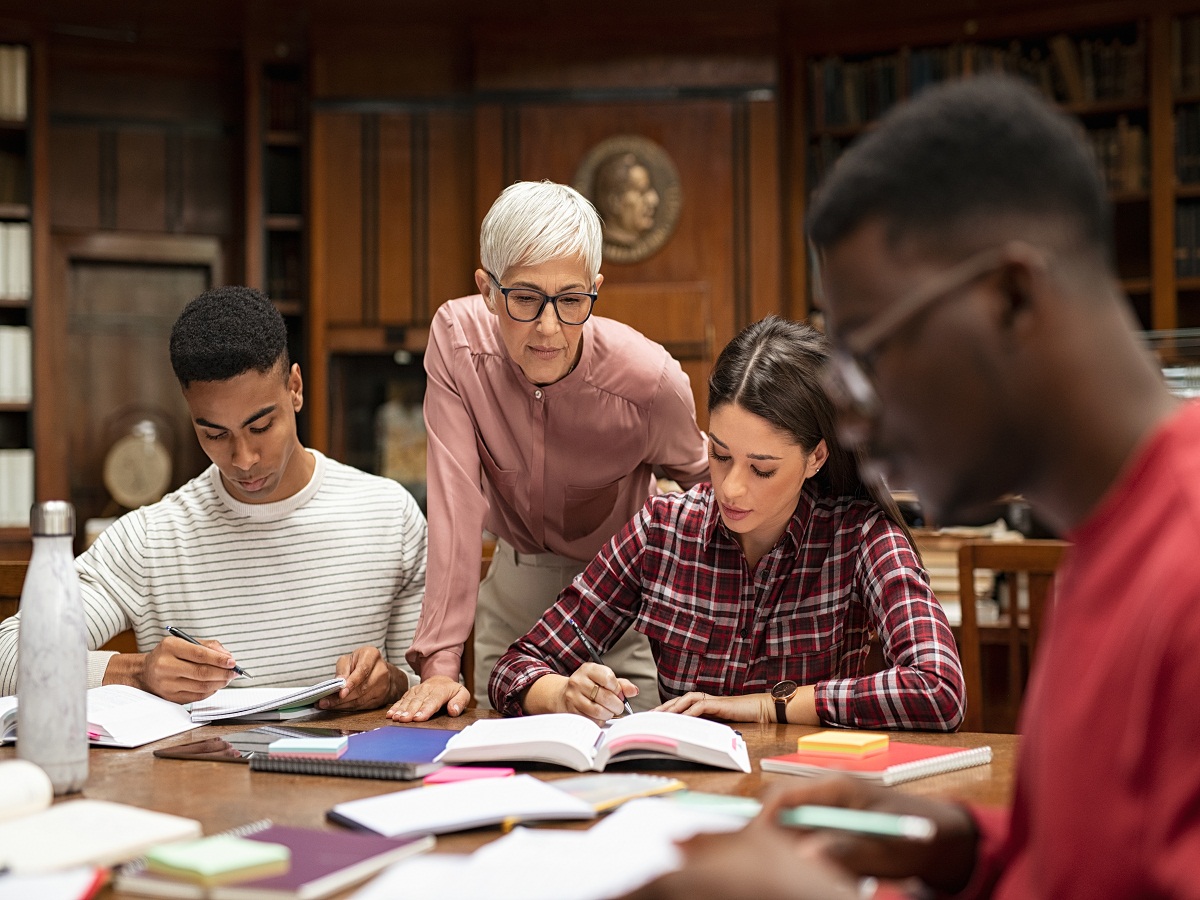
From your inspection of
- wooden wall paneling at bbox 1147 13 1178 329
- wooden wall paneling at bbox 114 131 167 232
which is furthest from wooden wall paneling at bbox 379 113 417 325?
wooden wall paneling at bbox 1147 13 1178 329

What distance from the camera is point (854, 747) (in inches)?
58.5

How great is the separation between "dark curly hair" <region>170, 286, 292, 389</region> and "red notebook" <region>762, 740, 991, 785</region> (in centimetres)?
118

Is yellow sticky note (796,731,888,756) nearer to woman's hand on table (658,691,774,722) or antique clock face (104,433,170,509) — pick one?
woman's hand on table (658,691,774,722)

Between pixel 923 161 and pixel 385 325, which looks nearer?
pixel 923 161

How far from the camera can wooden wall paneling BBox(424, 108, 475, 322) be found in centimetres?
616

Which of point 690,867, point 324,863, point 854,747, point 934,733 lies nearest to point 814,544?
point 934,733

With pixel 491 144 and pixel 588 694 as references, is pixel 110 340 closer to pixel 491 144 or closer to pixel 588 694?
pixel 491 144

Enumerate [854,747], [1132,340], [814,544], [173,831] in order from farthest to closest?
[814,544]
[854,747]
[173,831]
[1132,340]

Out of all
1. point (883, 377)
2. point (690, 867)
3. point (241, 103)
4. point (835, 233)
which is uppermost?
point (241, 103)

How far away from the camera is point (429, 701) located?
6.19ft

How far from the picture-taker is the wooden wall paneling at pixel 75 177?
6.02m

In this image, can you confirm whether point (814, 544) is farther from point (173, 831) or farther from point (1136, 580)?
point (1136, 580)

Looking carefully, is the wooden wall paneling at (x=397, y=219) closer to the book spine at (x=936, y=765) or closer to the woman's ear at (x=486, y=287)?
the woman's ear at (x=486, y=287)

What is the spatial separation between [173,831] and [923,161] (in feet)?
3.05
